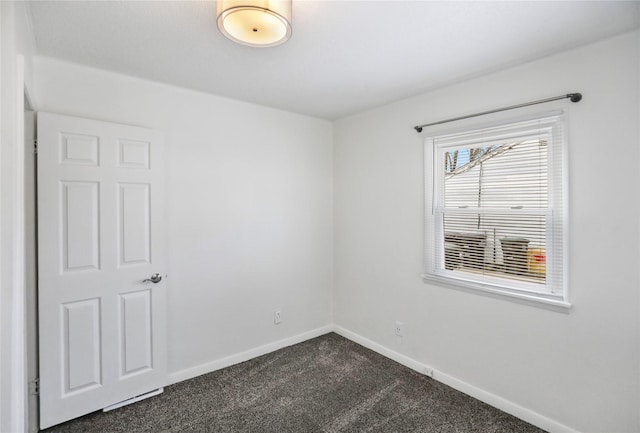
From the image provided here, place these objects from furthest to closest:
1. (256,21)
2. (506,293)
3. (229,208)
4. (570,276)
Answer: (229,208)
(506,293)
(570,276)
(256,21)

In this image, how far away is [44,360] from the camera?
82.9 inches

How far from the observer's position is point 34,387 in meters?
2.12

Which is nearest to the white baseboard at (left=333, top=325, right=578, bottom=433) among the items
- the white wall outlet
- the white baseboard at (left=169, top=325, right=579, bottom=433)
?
the white baseboard at (left=169, top=325, right=579, bottom=433)

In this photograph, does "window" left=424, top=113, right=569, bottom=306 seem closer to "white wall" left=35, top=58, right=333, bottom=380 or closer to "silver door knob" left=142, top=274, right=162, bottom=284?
"white wall" left=35, top=58, right=333, bottom=380

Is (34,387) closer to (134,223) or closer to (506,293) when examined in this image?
(134,223)

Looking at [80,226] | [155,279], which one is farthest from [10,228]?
[155,279]

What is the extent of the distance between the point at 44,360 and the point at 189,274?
3.45 feet

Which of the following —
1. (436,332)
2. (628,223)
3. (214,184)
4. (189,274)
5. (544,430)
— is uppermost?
(214,184)

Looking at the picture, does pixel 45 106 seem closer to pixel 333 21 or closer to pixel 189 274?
pixel 189 274

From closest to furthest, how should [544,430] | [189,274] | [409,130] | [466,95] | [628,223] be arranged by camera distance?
1. [628,223]
2. [544,430]
3. [466,95]
4. [189,274]
5. [409,130]

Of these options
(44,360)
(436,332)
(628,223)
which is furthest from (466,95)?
(44,360)

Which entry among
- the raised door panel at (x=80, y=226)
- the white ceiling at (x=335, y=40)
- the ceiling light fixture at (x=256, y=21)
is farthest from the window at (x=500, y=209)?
the raised door panel at (x=80, y=226)

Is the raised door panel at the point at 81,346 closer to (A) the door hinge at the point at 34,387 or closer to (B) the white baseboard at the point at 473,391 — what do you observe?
(A) the door hinge at the point at 34,387

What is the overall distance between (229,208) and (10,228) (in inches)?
70.1
